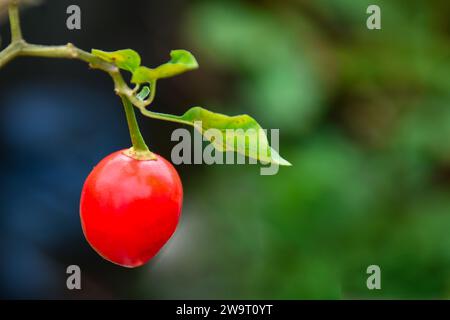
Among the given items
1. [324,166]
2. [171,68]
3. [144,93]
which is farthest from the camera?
[324,166]

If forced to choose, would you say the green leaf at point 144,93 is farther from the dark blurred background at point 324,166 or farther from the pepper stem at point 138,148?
the dark blurred background at point 324,166

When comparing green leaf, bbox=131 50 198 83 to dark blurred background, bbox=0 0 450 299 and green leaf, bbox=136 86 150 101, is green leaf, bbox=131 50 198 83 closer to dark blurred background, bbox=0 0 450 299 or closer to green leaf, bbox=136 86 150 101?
green leaf, bbox=136 86 150 101

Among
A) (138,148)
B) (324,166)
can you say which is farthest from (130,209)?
(324,166)

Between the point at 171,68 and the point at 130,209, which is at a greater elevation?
the point at 171,68

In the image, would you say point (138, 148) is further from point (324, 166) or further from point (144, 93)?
point (324, 166)

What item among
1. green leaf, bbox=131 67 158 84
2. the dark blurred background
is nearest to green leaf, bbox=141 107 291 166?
green leaf, bbox=131 67 158 84

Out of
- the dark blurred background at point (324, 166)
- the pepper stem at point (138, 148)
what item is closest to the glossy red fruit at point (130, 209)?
the pepper stem at point (138, 148)
